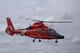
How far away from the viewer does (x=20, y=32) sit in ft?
364

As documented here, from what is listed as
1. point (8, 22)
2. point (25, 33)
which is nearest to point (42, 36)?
point (25, 33)

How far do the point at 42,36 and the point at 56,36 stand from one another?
505 centimetres

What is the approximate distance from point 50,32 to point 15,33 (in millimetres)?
16917

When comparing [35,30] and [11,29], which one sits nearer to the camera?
[35,30]

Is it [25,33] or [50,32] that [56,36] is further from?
[25,33]

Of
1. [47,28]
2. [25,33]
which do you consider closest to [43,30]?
[47,28]

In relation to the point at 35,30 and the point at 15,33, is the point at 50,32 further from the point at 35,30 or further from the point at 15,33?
the point at 15,33

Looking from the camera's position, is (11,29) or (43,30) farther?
(11,29)

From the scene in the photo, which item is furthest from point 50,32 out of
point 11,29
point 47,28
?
point 11,29

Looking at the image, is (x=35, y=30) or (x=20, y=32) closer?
(x=35, y=30)

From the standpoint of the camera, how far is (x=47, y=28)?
10344 cm

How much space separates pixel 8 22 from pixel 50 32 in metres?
18.4

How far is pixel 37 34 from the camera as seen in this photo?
102562 mm

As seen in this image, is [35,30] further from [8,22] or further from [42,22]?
[8,22]
